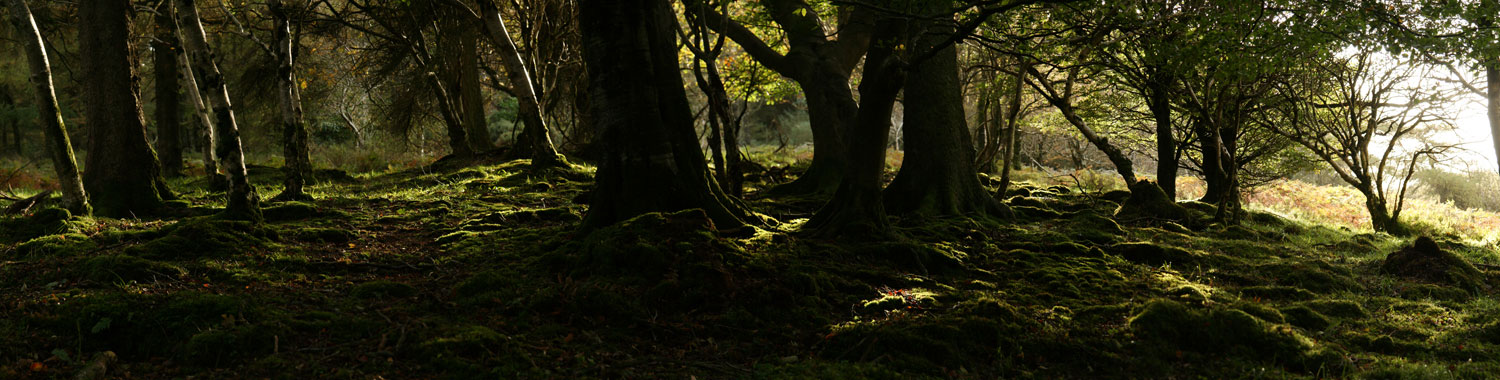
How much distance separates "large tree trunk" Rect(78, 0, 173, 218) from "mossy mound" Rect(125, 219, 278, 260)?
2.57 metres

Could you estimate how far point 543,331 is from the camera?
191 inches

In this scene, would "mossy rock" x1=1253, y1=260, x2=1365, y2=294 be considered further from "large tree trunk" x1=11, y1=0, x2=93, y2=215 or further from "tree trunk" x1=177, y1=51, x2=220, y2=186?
"tree trunk" x1=177, y1=51, x2=220, y2=186

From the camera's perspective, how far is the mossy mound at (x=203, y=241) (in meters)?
5.97

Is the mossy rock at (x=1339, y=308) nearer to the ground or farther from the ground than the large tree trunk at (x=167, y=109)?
nearer to the ground

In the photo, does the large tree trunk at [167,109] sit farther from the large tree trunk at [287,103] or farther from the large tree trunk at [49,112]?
the large tree trunk at [49,112]

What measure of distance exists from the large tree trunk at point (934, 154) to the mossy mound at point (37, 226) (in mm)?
9146

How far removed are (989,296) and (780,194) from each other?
648 centimetres

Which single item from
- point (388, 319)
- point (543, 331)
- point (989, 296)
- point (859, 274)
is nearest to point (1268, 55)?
point (989, 296)

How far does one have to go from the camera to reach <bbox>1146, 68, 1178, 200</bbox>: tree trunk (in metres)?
12.4

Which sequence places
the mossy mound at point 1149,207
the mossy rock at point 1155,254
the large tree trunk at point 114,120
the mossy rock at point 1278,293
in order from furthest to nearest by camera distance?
the mossy mound at point 1149,207, the large tree trunk at point 114,120, the mossy rock at point 1155,254, the mossy rock at point 1278,293

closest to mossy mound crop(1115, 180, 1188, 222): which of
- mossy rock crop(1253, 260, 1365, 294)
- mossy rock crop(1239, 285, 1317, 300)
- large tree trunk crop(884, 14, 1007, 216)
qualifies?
large tree trunk crop(884, 14, 1007, 216)

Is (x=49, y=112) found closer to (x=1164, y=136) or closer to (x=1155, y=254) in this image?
(x=1155, y=254)

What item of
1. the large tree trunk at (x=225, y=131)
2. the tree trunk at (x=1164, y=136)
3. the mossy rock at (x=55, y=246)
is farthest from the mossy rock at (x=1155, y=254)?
the mossy rock at (x=55, y=246)

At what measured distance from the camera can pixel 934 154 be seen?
997cm
